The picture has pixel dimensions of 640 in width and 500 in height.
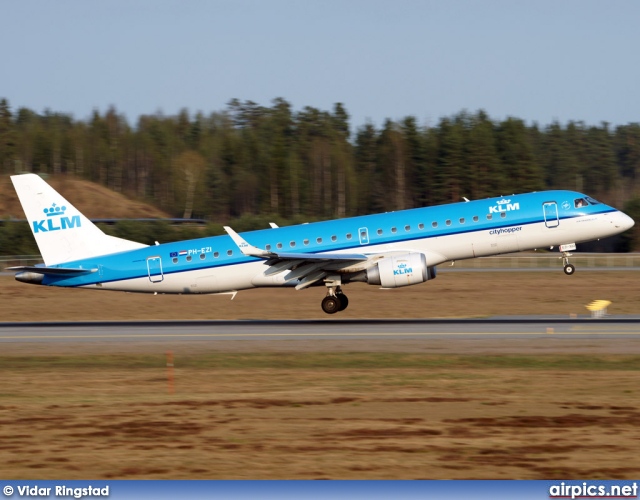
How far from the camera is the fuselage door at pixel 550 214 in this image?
33625 millimetres

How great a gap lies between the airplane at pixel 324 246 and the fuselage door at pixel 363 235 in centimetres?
4

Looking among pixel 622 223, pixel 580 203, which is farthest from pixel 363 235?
pixel 622 223

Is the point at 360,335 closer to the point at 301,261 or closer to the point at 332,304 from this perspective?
the point at 301,261

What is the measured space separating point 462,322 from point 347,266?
473 centimetres

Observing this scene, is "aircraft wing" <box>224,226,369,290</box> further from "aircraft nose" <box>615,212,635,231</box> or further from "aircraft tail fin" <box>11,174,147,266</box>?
"aircraft nose" <box>615,212,635,231</box>

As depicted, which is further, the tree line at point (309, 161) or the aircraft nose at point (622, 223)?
the tree line at point (309, 161)

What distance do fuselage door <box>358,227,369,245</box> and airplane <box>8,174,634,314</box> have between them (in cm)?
4

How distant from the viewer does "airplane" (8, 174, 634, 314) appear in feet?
110

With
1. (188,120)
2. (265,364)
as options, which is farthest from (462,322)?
(188,120)

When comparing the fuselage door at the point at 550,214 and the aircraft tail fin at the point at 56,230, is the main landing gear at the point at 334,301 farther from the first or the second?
the fuselage door at the point at 550,214

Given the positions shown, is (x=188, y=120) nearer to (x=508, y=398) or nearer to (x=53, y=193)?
(x=53, y=193)

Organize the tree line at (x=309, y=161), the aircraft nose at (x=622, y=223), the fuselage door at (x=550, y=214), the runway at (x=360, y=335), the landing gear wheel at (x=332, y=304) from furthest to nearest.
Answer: the tree line at (x=309, y=161) < the landing gear wheel at (x=332, y=304) < the aircraft nose at (x=622, y=223) < the fuselage door at (x=550, y=214) < the runway at (x=360, y=335)

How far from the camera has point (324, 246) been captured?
3444cm

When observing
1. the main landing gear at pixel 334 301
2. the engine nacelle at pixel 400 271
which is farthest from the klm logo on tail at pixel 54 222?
the engine nacelle at pixel 400 271
